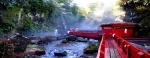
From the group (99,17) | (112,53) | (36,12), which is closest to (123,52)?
(112,53)

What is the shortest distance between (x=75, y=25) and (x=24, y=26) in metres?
44.1

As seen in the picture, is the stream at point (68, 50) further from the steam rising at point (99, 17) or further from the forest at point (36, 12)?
the steam rising at point (99, 17)

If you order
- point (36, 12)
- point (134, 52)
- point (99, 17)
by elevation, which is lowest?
point (99, 17)

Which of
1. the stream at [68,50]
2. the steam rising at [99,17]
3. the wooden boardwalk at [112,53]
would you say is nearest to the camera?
the wooden boardwalk at [112,53]

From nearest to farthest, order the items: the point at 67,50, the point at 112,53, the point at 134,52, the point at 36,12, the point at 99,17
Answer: the point at 134,52
the point at 112,53
the point at 67,50
the point at 36,12
the point at 99,17

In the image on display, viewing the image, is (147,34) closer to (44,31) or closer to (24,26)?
(24,26)

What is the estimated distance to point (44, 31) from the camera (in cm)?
4759

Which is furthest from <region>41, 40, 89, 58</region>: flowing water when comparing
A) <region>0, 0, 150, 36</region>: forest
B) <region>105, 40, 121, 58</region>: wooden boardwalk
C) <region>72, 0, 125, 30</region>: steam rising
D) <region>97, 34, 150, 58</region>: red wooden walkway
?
<region>72, 0, 125, 30</region>: steam rising

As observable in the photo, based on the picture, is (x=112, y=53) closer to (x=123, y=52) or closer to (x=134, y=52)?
(x=123, y=52)

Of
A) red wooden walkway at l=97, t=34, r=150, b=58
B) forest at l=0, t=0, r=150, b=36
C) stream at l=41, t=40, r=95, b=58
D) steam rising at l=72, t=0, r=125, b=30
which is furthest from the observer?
steam rising at l=72, t=0, r=125, b=30

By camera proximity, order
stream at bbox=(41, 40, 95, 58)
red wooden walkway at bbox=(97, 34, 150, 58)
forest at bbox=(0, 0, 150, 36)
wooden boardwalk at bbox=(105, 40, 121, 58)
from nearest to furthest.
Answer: red wooden walkway at bbox=(97, 34, 150, 58) → wooden boardwalk at bbox=(105, 40, 121, 58) → stream at bbox=(41, 40, 95, 58) → forest at bbox=(0, 0, 150, 36)

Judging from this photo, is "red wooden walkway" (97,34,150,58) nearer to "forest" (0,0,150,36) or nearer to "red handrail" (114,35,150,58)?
"red handrail" (114,35,150,58)

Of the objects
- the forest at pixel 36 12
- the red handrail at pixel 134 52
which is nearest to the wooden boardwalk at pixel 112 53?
the red handrail at pixel 134 52

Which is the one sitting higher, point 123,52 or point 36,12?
point 36,12
